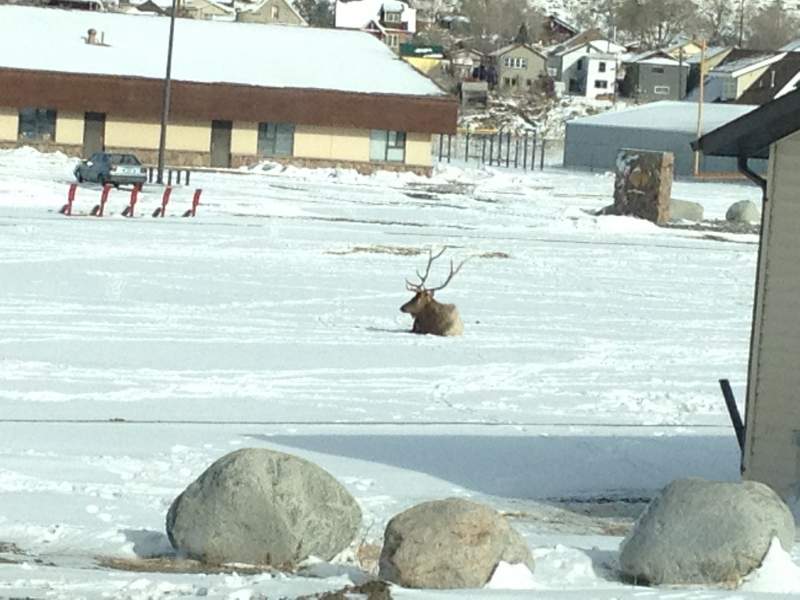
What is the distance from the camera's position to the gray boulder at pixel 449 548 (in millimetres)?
11312

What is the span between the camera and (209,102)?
2827 inches

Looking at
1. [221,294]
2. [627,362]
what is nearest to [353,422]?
[627,362]

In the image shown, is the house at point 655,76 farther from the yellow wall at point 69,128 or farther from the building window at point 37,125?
the building window at point 37,125

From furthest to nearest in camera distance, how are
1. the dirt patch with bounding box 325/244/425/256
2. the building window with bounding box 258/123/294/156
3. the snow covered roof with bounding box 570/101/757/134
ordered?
the snow covered roof with bounding box 570/101/757/134 < the building window with bounding box 258/123/294/156 < the dirt patch with bounding box 325/244/425/256

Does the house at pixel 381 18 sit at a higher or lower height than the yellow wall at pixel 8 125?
higher

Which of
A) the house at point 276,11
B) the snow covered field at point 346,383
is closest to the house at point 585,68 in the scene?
the house at point 276,11

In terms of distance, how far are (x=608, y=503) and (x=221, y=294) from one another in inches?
552

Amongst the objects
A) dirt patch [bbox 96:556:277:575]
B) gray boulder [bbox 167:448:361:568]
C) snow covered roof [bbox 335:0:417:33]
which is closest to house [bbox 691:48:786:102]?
snow covered roof [bbox 335:0:417:33]

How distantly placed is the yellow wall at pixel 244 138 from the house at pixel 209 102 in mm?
40

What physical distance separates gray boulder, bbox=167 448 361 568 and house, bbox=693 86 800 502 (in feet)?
13.1

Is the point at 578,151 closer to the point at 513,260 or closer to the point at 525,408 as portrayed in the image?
the point at 513,260

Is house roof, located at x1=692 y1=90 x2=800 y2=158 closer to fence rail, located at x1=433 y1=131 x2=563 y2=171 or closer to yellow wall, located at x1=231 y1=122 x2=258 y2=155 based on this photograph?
yellow wall, located at x1=231 y1=122 x2=258 y2=155

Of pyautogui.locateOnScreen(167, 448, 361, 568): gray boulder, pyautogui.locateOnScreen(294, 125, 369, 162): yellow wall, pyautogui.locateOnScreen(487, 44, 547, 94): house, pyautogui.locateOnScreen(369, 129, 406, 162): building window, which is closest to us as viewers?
pyautogui.locateOnScreen(167, 448, 361, 568): gray boulder

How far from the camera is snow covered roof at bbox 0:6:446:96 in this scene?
72.8 m
